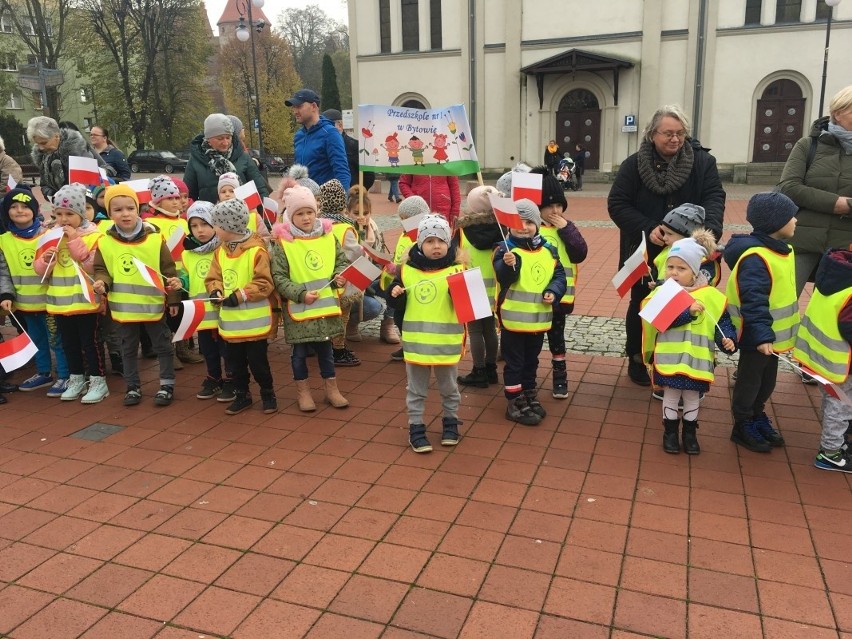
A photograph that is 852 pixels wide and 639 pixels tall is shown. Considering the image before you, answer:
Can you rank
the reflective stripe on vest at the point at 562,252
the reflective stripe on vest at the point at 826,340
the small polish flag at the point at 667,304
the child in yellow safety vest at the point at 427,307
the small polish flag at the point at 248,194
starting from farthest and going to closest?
1. the small polish flag at the point at 248,194
2. the reflective stripe on vest at the point at 562,252
3. the child in yellow safety vest at the point at 427,307
4. the small polish flag at the point at 667,304
5. the reflective stripe on vest at the point at 826,340

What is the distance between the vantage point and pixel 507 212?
4.27 meters

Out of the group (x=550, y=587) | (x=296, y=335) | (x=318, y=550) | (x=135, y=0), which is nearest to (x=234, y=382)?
(x=296, y=335)

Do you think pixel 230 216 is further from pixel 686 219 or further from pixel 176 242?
pixel 686 219

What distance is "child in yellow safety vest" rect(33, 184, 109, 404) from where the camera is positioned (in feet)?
16.8

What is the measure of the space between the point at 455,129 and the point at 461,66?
23543 millimetres

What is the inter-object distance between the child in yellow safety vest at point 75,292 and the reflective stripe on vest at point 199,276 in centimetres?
73

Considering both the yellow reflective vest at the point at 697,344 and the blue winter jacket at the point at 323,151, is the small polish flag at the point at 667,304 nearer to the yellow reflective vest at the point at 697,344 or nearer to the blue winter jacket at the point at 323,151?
the yellow reflective vest at the point at 697,344

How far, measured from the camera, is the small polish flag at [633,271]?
4.44 m

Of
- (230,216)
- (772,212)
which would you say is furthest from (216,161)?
(772,212)

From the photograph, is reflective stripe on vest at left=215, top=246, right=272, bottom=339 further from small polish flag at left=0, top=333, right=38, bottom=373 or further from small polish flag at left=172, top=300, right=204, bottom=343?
small polish flag at left=0, top=333, right=38, bottom=373

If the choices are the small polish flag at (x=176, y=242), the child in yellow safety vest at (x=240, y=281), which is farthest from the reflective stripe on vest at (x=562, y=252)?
the small polish flag at (x=176, y=242)

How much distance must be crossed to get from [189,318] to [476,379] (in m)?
2.16

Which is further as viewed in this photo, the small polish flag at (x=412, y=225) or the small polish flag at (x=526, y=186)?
the small polish flag at (x=412, y=225)

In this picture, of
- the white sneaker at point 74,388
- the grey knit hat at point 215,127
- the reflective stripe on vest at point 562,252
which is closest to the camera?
the reflective stripe on vest at point 562,252
